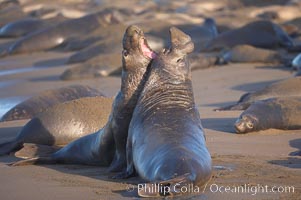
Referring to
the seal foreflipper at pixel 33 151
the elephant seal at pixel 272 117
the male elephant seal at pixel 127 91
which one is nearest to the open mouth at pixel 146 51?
the male elephant seal at pixel 127 91

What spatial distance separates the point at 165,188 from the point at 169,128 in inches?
27.9

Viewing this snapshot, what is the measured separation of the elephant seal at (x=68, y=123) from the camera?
7211 mm

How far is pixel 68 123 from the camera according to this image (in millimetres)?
7254

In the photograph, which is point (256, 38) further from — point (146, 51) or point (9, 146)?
point (146, 51)

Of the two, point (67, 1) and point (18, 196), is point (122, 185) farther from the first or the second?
point (67, 1)

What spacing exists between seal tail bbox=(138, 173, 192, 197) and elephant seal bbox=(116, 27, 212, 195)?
0.07 m

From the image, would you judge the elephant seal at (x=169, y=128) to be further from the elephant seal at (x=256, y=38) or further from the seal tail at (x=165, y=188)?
the elephant seal at (x=256, y=38)

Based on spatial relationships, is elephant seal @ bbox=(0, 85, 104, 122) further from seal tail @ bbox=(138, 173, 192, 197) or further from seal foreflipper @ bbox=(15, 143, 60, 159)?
seal tail @ bbox=(138, 173, 192, 197)

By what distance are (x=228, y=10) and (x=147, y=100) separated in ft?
66.3

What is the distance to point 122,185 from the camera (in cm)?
495

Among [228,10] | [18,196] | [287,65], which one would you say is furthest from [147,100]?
[228,10]

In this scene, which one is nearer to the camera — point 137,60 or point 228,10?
point 137,60

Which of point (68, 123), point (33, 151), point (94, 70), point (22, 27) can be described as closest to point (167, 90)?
point (33, 151)

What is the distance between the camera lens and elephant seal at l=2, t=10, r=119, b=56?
1780 centimetres
